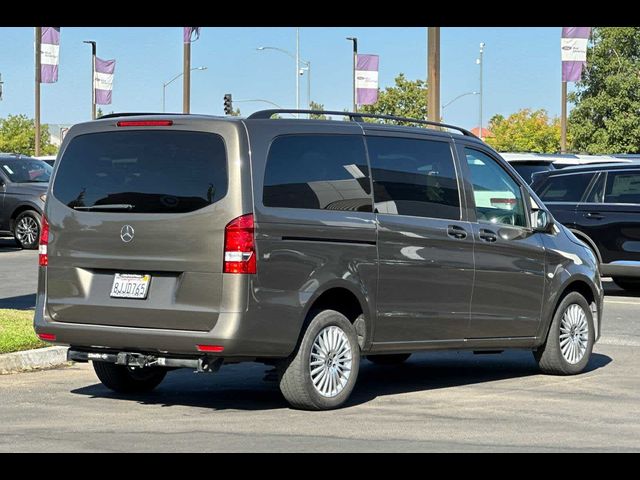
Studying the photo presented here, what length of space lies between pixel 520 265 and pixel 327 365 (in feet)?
7.56

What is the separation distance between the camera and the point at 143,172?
8.84 meters

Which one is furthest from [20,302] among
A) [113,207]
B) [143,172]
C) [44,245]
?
[143,172]

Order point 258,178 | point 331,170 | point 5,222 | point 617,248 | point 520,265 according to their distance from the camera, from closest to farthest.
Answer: point 258,178 → point 331,170 → point 520,265 → point 617,248 → point 5,222

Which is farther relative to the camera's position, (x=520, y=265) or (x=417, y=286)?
(x=520, y=265)

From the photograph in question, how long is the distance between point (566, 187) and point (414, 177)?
952cm

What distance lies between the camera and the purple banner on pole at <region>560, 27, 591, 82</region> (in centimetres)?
4116

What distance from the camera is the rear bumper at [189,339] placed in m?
8.47

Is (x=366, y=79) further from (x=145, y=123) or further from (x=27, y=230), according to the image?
(x=145, y=123)

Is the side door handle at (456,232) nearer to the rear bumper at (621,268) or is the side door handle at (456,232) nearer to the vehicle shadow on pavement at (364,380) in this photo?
the vehicle shadow on pavement at (364,380)
